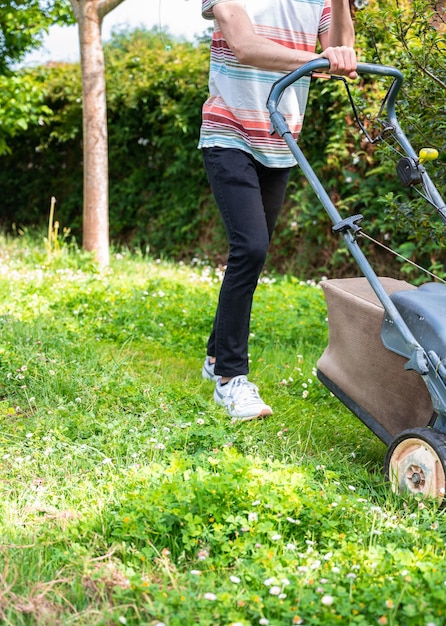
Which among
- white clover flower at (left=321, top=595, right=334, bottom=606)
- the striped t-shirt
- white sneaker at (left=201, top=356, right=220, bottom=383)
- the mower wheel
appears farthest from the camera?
white sneaker at (left=201, top=356, right=220, bottom=383)

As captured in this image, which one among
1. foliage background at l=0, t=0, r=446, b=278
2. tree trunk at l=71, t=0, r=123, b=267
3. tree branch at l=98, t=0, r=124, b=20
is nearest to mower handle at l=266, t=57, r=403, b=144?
foliage background at l=0, t=0, r=446, b=278

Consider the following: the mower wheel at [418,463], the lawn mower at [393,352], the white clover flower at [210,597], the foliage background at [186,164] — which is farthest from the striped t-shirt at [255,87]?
the white clover flower at [210,597]

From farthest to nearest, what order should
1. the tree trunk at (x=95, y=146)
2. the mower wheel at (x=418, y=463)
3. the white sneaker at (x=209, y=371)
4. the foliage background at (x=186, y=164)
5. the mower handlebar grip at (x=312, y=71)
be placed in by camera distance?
the tree trunk at (x=95, y=146) → the foliage background at (x=186, y=164) → the white sneaker at (x=209, y=371) → the mower handlebar grip at (x=312, y=71) → the mower wheel at (x=418, y=463)

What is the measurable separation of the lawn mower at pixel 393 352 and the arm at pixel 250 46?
8 centimetres

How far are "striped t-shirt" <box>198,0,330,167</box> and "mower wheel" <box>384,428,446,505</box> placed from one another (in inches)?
50.5

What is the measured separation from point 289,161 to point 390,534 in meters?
1.58

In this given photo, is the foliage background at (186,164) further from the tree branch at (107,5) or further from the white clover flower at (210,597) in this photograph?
the white clover flower at (210,597)

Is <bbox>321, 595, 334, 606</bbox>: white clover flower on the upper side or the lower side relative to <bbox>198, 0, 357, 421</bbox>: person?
lower

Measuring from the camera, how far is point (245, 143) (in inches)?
118

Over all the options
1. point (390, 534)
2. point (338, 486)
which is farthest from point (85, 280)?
point (390, 534)

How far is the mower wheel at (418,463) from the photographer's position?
2111mm

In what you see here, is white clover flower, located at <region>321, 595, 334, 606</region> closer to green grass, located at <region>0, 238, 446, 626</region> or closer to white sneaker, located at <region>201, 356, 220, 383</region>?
green grass, located at <region>0, 238, 446, 626</region>

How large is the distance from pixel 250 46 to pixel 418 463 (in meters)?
1.45

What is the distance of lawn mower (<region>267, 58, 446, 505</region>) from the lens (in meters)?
2.15
